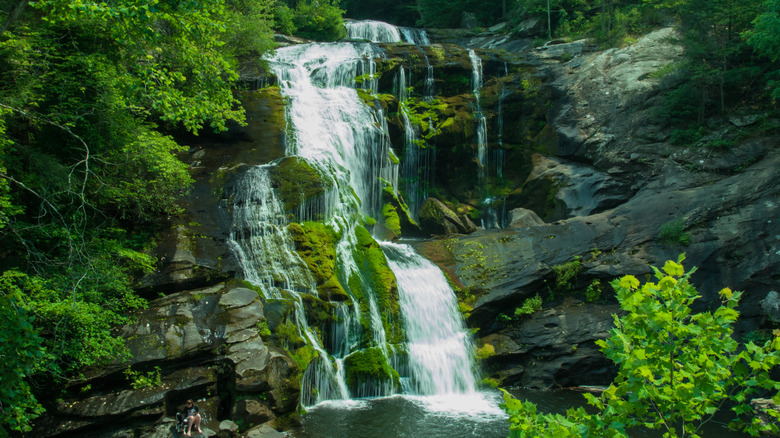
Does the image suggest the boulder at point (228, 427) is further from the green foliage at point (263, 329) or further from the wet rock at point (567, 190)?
the wet rock at point (567, 190)

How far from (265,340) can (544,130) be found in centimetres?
1592

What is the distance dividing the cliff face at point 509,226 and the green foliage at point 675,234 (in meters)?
0.06

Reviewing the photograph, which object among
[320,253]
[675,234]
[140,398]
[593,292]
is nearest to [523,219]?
[593,292]

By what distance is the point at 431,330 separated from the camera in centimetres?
1311

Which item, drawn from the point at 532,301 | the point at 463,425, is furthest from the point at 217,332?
the point at 532,301

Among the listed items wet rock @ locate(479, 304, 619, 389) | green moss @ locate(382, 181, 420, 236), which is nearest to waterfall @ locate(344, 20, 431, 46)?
green moss @ locate(382, 181, 420, 236)

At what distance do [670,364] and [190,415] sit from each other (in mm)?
7642

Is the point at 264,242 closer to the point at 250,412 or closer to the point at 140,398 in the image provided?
the point at 250,412

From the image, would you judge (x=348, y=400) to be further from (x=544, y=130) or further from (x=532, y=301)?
(x=544, y=130)

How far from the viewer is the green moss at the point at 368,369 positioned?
37.0 feet

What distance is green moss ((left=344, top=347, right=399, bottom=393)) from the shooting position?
11289mm

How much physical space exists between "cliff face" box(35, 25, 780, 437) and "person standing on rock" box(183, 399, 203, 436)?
435 mm

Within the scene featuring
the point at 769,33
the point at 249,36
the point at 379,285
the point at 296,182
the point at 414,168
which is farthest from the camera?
the point at 414,168

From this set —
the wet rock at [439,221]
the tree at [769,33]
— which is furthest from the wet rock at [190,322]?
the tree at [769,33]
